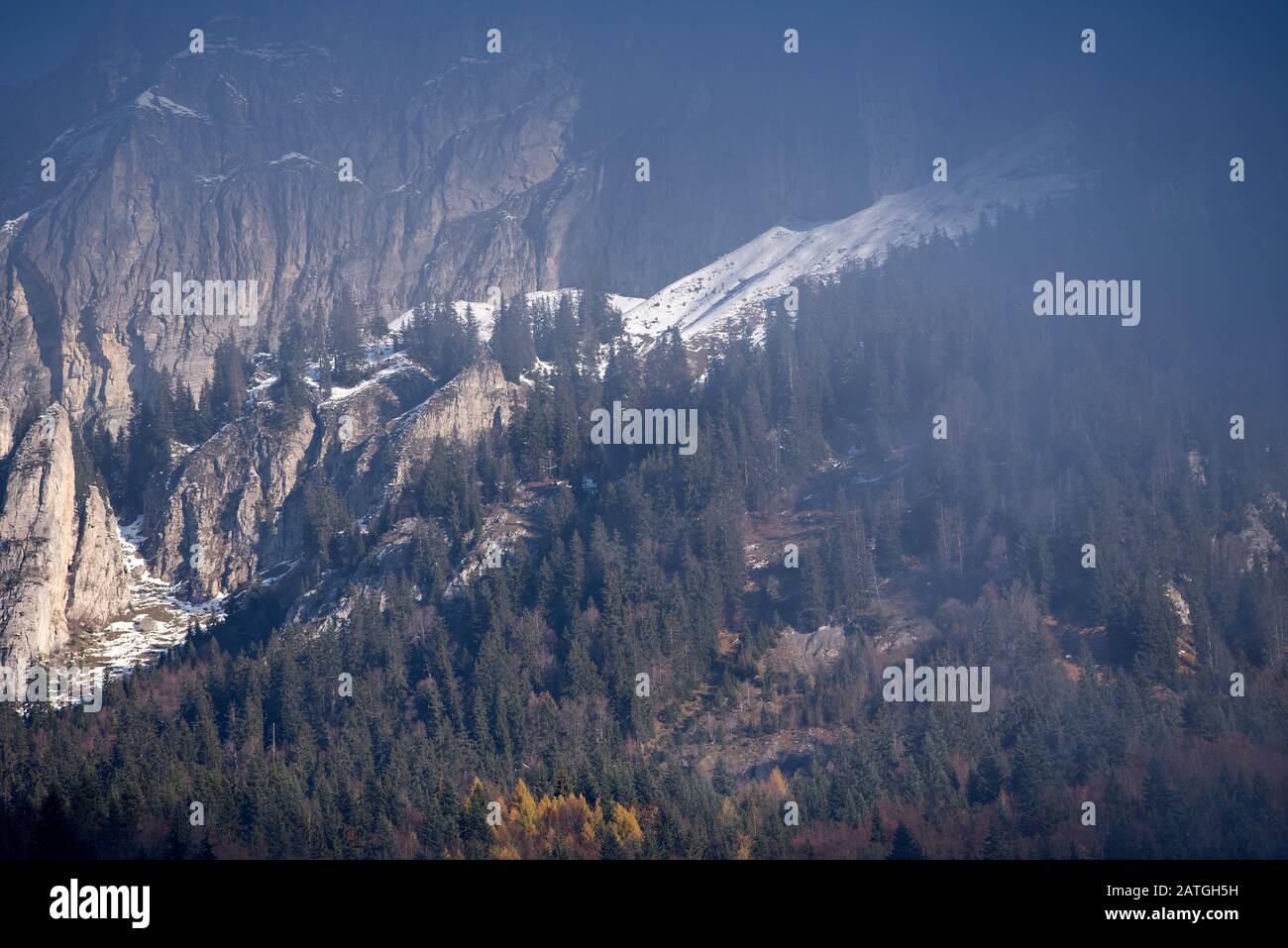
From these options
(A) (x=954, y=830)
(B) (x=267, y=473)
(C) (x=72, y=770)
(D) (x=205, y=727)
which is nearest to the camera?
(A) (x=954, y=830)

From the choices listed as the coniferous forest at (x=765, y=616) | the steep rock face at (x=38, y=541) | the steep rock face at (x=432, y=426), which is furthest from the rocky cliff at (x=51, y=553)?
the steep rock face at (x=432, y=426)

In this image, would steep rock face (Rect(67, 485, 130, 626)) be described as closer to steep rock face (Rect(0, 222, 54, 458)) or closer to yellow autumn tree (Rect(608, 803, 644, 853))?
steep rock face (Rect(0, 222, 54, 458))

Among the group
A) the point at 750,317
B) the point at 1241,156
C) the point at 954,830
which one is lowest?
the point at 954,830

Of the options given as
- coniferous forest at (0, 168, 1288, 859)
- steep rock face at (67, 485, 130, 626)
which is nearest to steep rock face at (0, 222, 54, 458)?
coniferous forest at (0, 168, 1288, 859)

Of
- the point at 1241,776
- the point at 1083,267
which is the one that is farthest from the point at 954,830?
the point at 1083,267

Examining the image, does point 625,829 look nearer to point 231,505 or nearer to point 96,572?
point 96,572

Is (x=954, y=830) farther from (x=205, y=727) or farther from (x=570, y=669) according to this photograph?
(x=205, y=727)

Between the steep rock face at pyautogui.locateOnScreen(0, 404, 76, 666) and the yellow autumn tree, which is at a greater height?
the steep rock face at pyautogui.locateOnScreen(0, 404, 76, 666)
